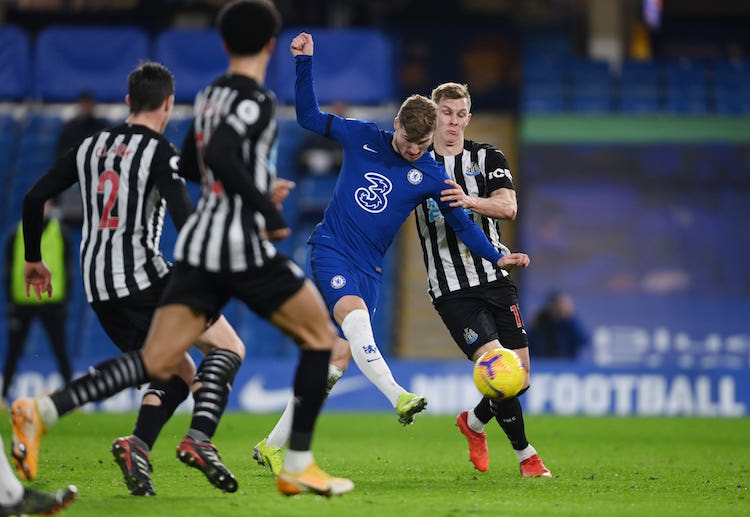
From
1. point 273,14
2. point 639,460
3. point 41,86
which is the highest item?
point 41,86

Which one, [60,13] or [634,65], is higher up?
[60,13]

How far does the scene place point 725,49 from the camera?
22.4 metres

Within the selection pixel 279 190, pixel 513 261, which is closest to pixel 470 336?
pixel 513 261

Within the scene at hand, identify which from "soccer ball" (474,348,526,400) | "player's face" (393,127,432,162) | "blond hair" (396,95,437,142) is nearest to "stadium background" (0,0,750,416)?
"player's face" (393,127,432,162)

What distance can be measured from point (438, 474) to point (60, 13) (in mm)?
16369

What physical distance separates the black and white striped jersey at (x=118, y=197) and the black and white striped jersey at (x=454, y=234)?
2165mm

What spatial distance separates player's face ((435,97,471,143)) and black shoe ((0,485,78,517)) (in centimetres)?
372

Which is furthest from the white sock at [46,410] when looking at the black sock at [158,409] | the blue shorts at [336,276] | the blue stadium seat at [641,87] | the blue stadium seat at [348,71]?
the blue stadium seat at [641,87]

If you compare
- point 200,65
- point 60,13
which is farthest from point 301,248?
point 60,13

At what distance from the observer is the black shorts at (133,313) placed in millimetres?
6109

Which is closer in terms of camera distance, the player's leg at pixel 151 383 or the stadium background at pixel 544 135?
the player's leg at pixel 151 383

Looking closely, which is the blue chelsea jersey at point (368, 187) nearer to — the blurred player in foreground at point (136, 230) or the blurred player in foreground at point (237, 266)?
the blurred player in foreground at point (136, 230)

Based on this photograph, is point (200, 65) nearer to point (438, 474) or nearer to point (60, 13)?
point (60, 13)

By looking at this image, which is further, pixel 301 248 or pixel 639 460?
pixel 301 248
